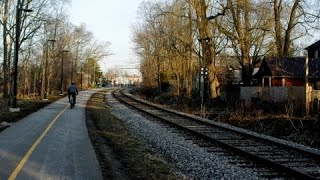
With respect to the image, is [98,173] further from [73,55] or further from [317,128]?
[73,55]

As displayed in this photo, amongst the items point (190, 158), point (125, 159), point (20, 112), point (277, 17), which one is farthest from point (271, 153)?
point (277, 17)

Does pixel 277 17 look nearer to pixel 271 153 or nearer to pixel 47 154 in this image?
pixel 271 153

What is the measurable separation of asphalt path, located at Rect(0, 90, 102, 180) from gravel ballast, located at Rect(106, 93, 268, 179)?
2.20 metres

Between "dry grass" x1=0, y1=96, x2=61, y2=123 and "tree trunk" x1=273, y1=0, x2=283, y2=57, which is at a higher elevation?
"tree trunk" x1=273, y1=0, x2=283, y2=57

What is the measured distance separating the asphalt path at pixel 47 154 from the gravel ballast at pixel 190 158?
7.23 feet

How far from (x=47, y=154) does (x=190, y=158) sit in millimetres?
3860

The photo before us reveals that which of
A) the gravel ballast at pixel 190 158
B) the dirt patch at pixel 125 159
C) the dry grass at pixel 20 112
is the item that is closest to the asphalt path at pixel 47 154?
the dirt patch at pixel 125 159

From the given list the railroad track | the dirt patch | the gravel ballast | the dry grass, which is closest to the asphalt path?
the dirt patch

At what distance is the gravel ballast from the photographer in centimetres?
1017

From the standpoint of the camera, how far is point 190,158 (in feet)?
40.8

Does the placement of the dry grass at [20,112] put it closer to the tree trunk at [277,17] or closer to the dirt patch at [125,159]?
the dirt patch at [125,159]

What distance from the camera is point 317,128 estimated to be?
18719 millimetres

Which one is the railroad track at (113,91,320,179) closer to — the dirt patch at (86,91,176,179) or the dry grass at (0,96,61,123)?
the dirt patch at (86,91,176,179)

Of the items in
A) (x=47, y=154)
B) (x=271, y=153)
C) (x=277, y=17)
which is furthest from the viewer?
(x=277, y=17)
